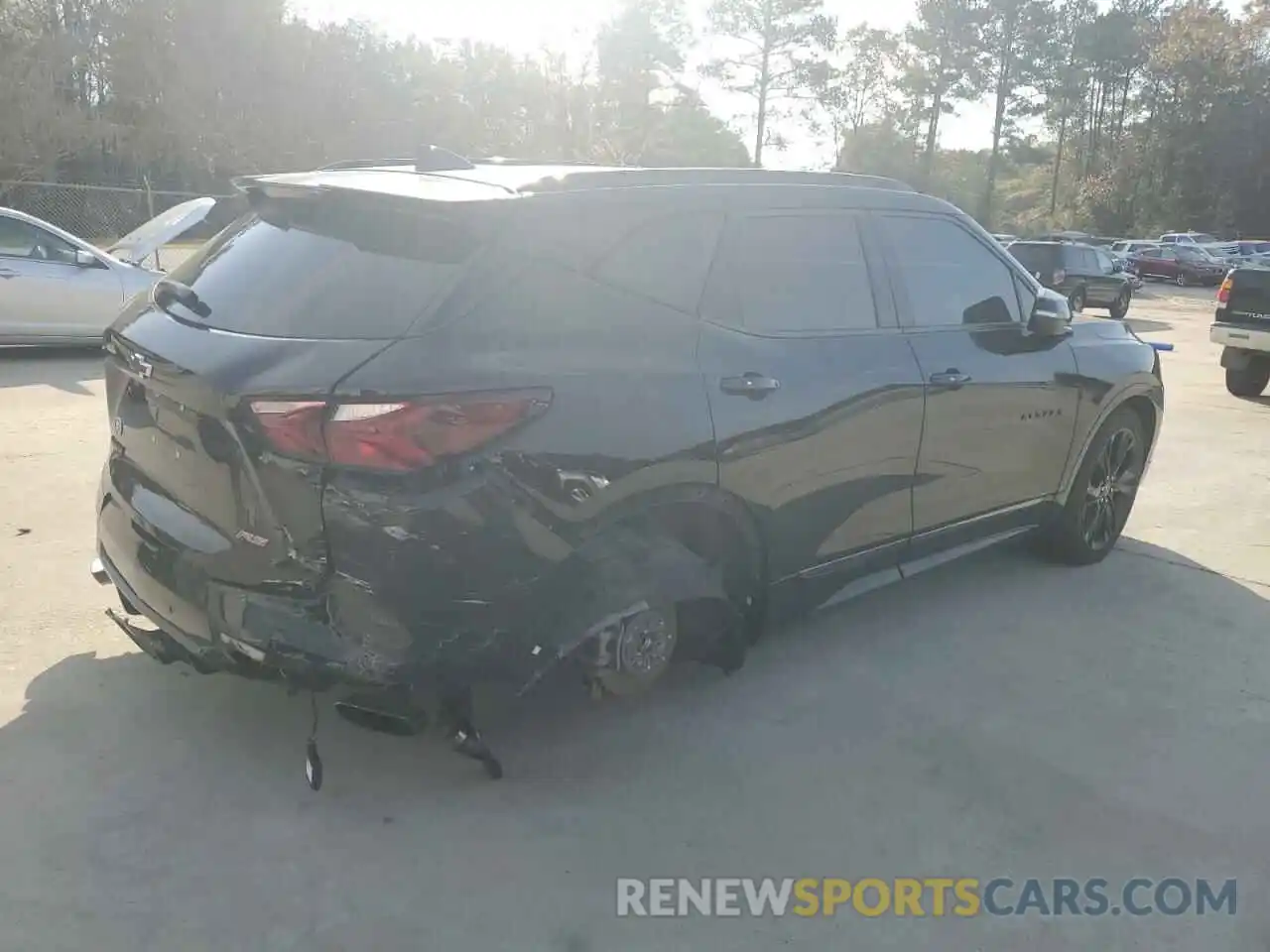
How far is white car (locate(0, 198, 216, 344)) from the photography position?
10.1 meters

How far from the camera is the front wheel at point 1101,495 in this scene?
530 cm

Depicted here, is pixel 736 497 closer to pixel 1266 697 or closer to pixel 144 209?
pixel 1266 697

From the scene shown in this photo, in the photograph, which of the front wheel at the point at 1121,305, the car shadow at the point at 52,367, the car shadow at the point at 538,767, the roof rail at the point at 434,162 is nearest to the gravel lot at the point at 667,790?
the car shadow at the point at 538,767

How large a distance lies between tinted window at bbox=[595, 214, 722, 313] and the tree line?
32.7m

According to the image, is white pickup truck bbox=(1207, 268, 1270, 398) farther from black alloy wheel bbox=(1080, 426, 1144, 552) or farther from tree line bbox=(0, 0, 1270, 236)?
tree line bbox=(0, 0, 1270, 236)

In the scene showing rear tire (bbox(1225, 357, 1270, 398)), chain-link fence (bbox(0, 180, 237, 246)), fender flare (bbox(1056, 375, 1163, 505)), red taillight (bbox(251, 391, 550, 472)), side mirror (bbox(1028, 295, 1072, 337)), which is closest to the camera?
red taillight (bbox(251, 391, 550, 472))

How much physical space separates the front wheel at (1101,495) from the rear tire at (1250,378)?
661 cm

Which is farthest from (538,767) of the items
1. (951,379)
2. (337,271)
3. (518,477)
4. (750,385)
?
(951,379)

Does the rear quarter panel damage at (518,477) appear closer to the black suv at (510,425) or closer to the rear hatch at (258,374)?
the black suv at (510,425)

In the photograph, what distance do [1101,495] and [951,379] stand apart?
1.68 metres

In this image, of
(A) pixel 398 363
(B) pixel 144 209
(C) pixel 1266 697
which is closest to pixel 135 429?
(A) pixel 398 363

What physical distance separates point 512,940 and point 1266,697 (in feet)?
9.95

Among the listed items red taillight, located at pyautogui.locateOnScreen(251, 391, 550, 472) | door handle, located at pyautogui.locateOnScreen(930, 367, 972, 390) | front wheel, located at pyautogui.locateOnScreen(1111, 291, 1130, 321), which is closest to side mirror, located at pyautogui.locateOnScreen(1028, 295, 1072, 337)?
door handle, located at pyautogui.locateOnScreen(930, 367, 972, 390)

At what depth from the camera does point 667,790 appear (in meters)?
3.29
